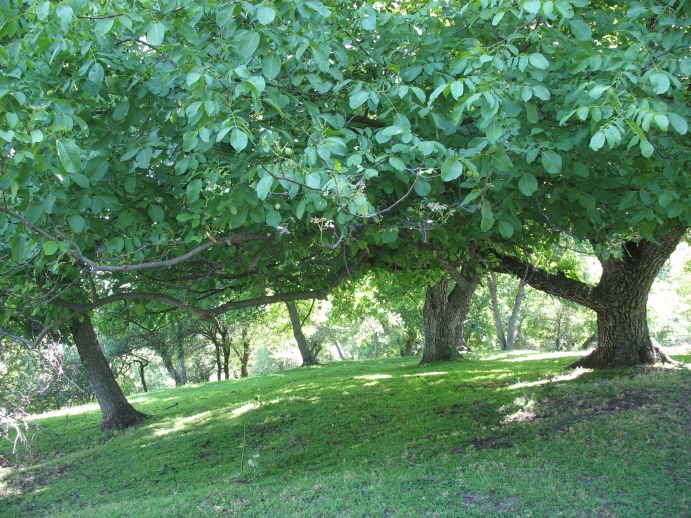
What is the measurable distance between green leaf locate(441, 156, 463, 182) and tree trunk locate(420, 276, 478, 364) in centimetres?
1319

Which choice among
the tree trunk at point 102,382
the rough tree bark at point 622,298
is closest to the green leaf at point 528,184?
the rough tree bark at point 622,298

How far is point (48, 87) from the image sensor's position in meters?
4.14

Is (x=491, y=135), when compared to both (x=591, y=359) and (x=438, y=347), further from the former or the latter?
(x=438, y=347)

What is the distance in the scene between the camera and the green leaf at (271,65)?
328 cm

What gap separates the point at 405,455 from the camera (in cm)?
748

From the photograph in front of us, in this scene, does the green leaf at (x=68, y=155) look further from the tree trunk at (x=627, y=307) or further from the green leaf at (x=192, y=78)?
the tree trunk at (x=627, y=307)

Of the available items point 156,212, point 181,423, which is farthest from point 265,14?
point 181,423

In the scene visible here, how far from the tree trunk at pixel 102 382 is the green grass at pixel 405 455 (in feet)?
1.54

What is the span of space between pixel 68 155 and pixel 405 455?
5.99m

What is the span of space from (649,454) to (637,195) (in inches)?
129

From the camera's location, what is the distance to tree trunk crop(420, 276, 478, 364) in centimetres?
1664

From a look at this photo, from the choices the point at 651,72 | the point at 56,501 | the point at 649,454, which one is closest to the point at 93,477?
the point at 56,501

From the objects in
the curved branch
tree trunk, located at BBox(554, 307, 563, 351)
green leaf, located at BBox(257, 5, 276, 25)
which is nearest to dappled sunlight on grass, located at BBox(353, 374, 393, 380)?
the curved branch

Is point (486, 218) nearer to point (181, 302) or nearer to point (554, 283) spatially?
point (181, 302)
